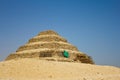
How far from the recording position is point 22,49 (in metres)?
42.9

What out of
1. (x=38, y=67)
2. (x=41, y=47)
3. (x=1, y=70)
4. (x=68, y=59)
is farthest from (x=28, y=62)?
(x=41, y=47)

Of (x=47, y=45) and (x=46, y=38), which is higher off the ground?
(x=46, y=38)

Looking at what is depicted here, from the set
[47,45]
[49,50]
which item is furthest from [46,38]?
[49,50]

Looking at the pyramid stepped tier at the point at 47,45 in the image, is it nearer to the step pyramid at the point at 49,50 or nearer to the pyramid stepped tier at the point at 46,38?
the step pyramid at the point at 49,50

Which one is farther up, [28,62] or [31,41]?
[31,41]

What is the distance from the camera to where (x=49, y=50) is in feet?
122

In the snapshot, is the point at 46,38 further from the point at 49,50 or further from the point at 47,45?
the point at 49,50

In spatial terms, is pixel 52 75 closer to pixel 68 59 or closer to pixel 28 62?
pixel 28 62

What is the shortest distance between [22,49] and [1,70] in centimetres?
2130

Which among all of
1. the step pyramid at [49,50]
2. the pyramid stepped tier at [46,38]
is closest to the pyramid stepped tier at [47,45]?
the step pyramid at [49,50]

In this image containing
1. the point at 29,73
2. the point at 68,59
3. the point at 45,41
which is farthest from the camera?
the point at 45,41

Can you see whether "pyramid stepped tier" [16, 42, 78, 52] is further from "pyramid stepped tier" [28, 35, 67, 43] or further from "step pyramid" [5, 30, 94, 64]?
"pyramid stepped tier" [28, 35, 67, 43]

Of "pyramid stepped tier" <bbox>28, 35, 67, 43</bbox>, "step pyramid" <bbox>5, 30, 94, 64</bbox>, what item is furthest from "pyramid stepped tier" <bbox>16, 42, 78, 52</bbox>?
"pyramid stepped tier" <bbox>28, 35, 67, 43</bbox>

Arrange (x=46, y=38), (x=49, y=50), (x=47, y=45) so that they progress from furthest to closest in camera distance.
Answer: (x=46, y=38), (x=47, y=45), (x=49, y=50)
